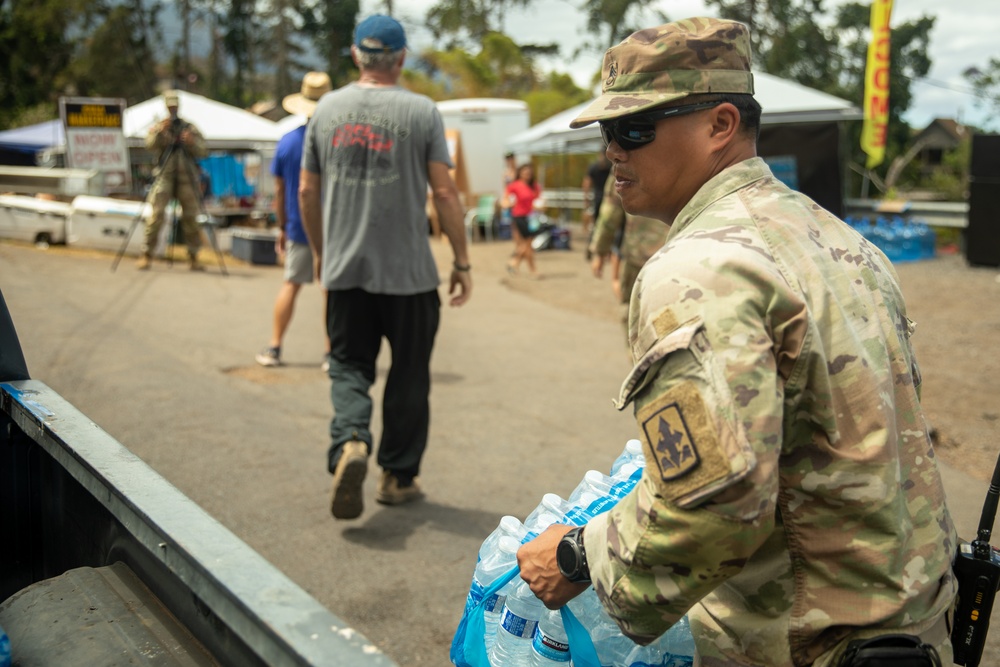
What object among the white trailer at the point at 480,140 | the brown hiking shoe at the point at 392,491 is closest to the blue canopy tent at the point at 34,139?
the white trailer at the point at 480,140

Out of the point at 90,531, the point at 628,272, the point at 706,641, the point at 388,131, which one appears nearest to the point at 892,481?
the point at 706,641

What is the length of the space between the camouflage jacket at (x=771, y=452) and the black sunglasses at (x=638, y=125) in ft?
0.46

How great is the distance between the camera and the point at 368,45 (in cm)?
452

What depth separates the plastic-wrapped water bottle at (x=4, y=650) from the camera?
1848 mm

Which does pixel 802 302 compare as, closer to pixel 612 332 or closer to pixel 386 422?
pixel 386 422

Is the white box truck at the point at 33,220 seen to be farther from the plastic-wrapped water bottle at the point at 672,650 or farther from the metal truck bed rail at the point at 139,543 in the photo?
the plastic-wrapped water bottle at the point at 672,650

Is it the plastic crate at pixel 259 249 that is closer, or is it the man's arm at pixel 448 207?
the man's arm at pixel 448 207

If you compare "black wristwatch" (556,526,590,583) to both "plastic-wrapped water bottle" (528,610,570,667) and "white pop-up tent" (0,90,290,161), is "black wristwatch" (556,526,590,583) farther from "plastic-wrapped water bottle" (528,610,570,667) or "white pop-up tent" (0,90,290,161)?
"white pop-up tent" (0,90,290,161)

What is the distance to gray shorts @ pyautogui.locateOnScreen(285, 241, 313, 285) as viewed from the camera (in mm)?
7309

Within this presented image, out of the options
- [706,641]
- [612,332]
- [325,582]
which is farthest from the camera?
[612,332]

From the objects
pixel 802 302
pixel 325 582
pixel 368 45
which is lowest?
pixel 325 582

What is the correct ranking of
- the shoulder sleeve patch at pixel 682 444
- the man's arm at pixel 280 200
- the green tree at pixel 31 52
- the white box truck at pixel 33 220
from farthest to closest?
the green tree at pixel 31 52 < the white box truck at pixel 33 220 < the man's arm at pixel 280 200 < the shoulder sleeve patch at pixel 682 444

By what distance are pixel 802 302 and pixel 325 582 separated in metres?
2.95

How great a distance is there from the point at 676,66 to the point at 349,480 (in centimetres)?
300
